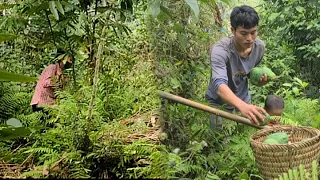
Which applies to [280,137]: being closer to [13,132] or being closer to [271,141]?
[271,141]

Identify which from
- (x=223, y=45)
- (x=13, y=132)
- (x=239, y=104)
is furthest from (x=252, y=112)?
(x=13, y=132)

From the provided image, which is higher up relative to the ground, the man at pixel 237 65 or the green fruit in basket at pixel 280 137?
the man at pixel 237 65

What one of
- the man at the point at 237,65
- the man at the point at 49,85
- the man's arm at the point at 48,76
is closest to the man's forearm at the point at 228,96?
the man at the point at 237,65

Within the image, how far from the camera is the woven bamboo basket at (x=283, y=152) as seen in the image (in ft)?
2.72

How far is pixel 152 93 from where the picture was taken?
97cm

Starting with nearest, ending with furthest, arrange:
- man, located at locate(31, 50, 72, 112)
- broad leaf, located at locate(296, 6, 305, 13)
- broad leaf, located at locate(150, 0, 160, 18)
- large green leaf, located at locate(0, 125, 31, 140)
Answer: large green leaf, located at locate(0, 125, 31, 140) < broad leaf, located at locate(150, 0, 160, 18) < broad leaf, located at locate(296, 6, 305, 13) < man, located at locate(31, 50, 72, 112)

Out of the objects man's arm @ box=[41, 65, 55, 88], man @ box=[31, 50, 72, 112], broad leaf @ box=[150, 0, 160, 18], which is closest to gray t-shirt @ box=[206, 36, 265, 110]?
broad leaf @ box=[150, 0, 160, 18]

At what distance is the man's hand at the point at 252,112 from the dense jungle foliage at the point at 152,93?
4cm

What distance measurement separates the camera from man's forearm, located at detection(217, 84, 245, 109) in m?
0.91

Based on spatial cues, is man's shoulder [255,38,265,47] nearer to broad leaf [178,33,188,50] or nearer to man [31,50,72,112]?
broad leaf [178,33,188,50]

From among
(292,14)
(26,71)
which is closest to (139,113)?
(292,14)

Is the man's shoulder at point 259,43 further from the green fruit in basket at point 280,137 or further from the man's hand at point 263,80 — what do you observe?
the green fruit in basket at point 280,137

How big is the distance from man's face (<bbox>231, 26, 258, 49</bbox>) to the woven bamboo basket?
18 cm

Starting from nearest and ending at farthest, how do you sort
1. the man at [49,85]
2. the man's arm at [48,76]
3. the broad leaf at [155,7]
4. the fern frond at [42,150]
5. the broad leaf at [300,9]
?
the broad leaf at [155,7] → the fern frond at [42,150] → the broad leaf at [300,9] → the man at [49,85] → the man's arm at [48,76]
